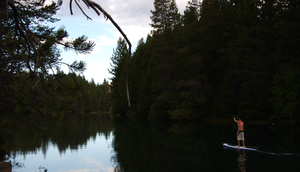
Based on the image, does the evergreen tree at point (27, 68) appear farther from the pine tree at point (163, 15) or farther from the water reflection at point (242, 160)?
the pine tree at point (163, 15)

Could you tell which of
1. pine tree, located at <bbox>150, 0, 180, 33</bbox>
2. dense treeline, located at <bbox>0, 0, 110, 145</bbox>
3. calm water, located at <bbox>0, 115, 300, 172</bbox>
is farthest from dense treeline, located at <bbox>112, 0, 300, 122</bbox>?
dense treeline, located at <bbox>0, 0, 110, 145</bbox>

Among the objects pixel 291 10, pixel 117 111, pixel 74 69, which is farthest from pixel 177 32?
pixel 74 69

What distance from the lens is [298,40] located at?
2333cm

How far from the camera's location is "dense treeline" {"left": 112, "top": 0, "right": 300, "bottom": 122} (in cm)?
2503

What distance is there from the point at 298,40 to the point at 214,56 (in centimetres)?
1451

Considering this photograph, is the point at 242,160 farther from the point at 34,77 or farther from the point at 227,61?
the point at 227,61

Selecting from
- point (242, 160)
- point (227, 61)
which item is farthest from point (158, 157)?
point (227, 61)

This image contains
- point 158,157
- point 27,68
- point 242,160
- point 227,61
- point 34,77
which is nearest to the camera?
point 34,77

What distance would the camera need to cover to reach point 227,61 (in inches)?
1439

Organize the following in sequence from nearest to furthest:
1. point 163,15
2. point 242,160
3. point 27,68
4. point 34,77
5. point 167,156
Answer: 1. point 34,77
2. point 27,68
3. point 242,160
4. point 167,156
5. point 163,15

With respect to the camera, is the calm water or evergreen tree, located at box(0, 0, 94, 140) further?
the calm water

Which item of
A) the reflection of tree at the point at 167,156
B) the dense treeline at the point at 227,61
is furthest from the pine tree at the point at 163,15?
the reflection of tree at the point at 167,156

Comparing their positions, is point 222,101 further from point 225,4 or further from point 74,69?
point 74,69

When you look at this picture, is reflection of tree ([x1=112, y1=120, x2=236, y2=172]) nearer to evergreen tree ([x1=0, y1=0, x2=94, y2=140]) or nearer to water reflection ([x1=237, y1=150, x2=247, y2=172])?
water reflection ([x1=237, y1=150, x2=247, y2=172])
